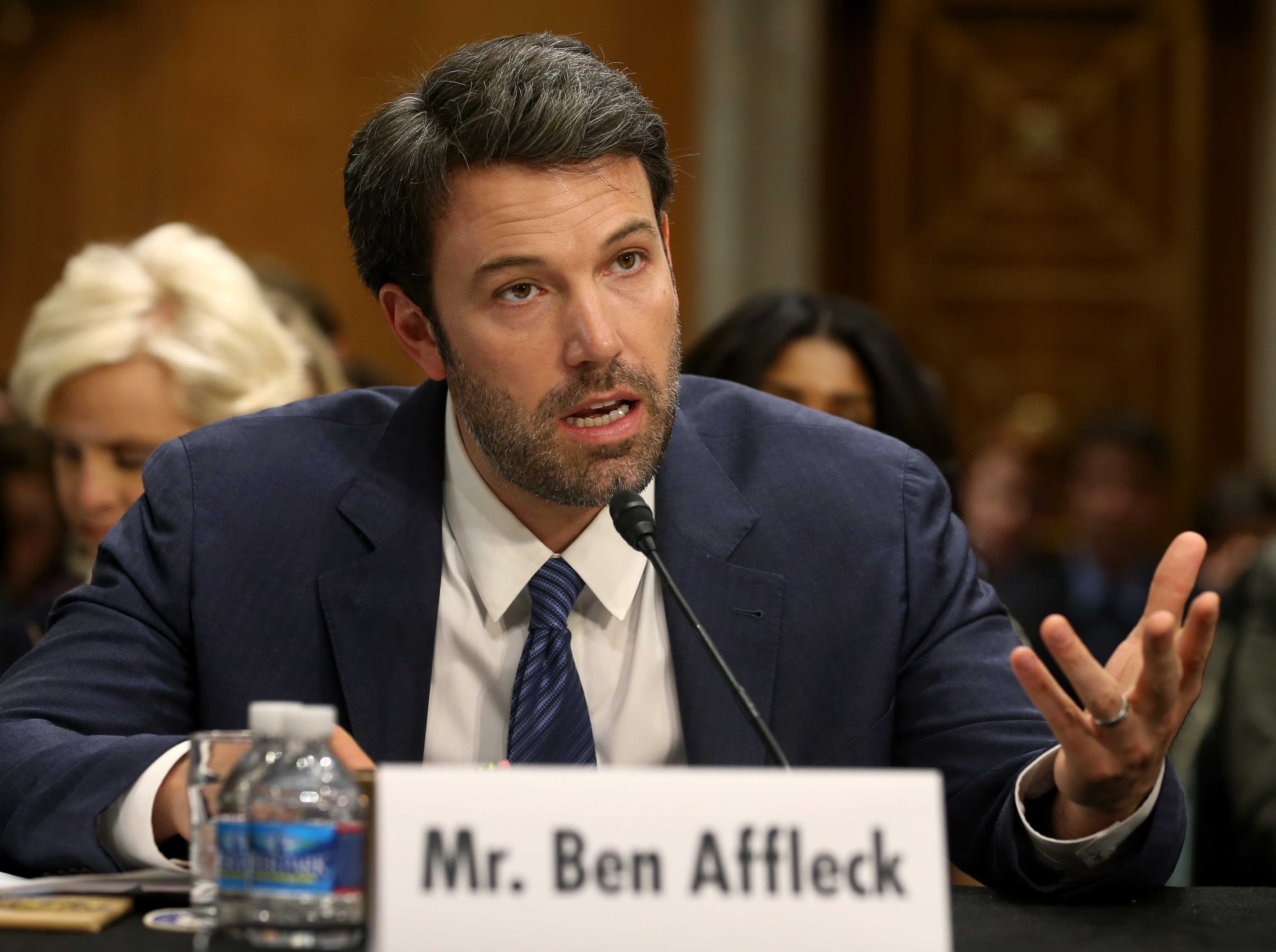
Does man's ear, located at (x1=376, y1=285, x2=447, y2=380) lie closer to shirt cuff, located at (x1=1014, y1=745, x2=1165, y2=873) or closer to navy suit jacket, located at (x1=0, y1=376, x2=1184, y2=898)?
navy suit jacket, located at (x1=0, y1=376, x2=1184, y2=898)

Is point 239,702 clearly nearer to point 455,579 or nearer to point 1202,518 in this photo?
point 455,579

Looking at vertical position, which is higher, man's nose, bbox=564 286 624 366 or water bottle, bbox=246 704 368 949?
man's nose, bbox=564 286 624 366

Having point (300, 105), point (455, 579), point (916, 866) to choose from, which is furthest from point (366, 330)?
point (916, 866)

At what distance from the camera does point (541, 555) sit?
5.76 feet

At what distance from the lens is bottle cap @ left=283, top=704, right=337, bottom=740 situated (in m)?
1.06

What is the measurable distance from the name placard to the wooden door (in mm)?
5093

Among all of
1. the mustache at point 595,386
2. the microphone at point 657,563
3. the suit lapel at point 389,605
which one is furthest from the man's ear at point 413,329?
the microphone at point 657,563

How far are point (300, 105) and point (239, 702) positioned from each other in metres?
3.74

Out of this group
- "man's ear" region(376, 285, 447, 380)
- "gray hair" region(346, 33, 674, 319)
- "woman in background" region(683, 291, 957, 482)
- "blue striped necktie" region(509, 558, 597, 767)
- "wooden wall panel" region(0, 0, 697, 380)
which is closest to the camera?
"blue striped necktie" region(509, 558, 597, 767)

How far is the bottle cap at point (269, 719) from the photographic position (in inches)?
41.8

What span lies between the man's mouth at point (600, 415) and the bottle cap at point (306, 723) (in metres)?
0.66

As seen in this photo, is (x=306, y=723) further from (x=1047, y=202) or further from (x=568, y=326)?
(x=1047, y=202)

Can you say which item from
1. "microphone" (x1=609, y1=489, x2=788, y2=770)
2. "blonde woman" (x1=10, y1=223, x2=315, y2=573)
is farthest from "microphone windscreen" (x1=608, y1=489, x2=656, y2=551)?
"blonde woman" (x1=10, y1=223, x2=315, y2=573)

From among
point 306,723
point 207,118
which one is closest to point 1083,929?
point 306,723
